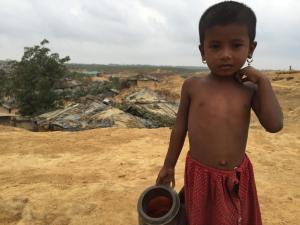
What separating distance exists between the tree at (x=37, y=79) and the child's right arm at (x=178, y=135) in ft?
40.7

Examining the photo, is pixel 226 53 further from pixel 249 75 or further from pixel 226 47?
pixel 249 75

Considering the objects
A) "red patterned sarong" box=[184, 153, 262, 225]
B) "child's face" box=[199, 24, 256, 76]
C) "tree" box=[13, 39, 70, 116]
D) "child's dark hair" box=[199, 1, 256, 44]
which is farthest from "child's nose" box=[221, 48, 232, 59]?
"tree" box=[13, 39, 70, 116]

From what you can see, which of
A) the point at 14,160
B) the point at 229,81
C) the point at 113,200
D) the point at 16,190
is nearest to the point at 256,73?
the point at 229,81

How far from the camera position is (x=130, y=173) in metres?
4.53

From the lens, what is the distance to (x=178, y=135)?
1.99m

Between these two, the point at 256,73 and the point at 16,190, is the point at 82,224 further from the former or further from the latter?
the point at 256,73

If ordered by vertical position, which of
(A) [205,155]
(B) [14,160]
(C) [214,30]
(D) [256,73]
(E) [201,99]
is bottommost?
(B) [14,160]

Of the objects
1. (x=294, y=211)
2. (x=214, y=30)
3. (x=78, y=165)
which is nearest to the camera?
(x=214, y=30)

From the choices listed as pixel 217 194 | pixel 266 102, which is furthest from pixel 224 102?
pixel 217 194

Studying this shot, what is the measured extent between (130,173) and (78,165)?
0.83 metres

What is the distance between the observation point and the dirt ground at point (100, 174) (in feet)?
11.0

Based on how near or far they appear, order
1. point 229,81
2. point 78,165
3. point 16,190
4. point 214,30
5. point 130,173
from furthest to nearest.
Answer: point 78,165 < point 130,173 < point 16,190 < point 229,81 < point 214,30

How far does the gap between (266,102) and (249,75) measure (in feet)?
0.47

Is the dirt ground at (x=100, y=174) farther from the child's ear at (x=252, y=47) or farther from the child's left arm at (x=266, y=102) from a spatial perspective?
the child's ear at (x=252, y=47)
